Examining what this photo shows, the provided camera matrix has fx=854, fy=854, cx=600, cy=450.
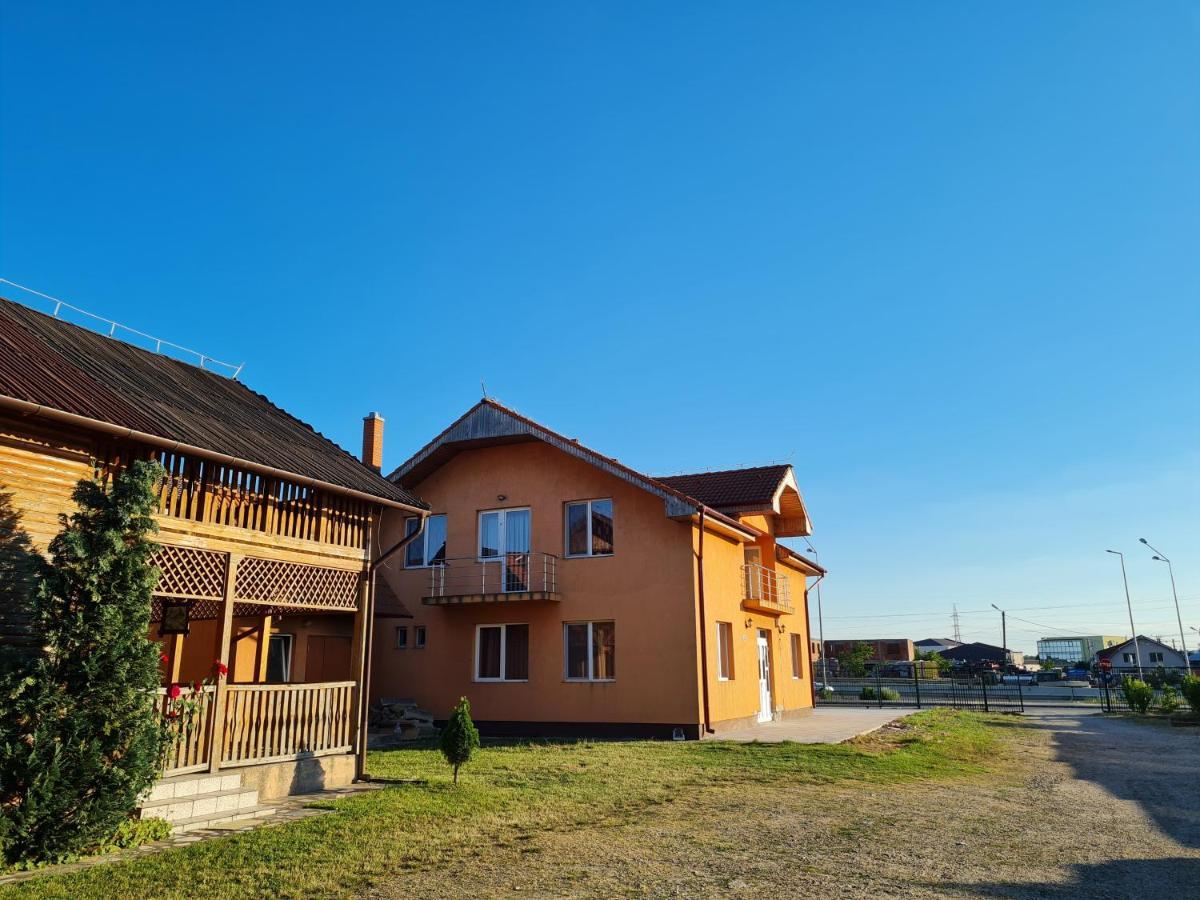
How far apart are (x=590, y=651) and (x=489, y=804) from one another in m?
9.22

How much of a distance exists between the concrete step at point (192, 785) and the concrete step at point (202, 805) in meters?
0.04

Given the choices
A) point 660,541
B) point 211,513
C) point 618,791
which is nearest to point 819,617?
point 660,541

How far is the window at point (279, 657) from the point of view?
18.7 metres

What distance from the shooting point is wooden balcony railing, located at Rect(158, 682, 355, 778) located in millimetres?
9477

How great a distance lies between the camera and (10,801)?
7.07m

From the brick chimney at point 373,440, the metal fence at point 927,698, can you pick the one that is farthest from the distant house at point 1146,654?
the brick chimney at point 373,440

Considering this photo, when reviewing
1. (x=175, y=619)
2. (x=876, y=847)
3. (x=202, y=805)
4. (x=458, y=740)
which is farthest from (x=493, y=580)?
(x=876, y=847)

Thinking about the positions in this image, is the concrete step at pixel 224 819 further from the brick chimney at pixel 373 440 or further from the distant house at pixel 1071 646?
the distant house at pixel 1071 646

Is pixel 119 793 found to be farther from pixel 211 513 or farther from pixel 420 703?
pixel 420 703

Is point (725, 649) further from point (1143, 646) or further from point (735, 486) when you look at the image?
point (1143, 646)

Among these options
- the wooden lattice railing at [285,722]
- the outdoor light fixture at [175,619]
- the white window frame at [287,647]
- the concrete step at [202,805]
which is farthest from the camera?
the white window frame at [287,647]

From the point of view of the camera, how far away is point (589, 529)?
19.9m

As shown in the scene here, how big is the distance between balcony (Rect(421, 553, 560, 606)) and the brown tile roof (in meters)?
4.72

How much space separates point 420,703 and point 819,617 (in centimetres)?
2934
